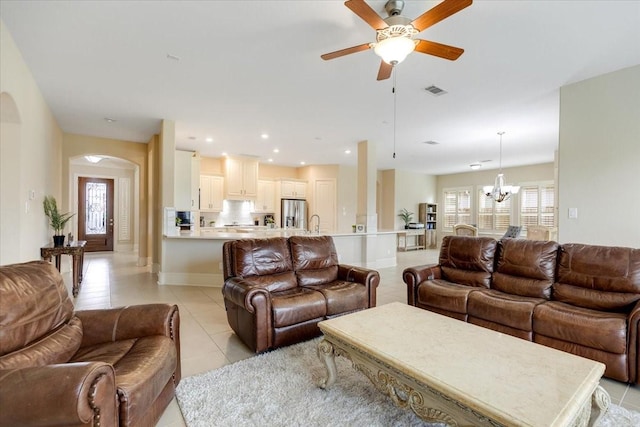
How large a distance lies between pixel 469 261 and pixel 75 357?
3669 mm

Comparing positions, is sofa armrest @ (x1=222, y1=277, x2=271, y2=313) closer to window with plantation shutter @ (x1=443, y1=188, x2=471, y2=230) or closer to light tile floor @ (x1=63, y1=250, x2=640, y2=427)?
light tile floor @ (x1=63, y1=250, x2=640, y2=427)

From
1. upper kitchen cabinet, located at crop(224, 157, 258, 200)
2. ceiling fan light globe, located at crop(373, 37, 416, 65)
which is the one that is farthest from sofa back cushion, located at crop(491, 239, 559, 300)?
upper kitchen cabinet, located at crop(224, 157, 258, 200)

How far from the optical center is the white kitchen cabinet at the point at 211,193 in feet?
26.6

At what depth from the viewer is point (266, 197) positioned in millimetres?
9305

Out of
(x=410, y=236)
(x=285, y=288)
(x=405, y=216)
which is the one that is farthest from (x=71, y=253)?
(x=410, y=236)

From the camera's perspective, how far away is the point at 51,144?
498cm

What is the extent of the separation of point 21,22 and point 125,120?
2.79 meters

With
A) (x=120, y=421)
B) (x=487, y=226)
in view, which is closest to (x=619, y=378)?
(x=120, y=421)

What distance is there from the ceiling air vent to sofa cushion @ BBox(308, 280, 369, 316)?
2600 millimetres

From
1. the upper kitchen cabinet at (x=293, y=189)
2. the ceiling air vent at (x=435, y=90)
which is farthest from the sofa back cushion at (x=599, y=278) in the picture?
the upper kitchen cabinet at (x=293, y=189)

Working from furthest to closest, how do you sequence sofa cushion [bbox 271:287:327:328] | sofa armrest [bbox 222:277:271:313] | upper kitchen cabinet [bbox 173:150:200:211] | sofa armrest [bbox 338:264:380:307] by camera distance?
upper kitchen cabinet [bbox 173:150:200:211]
sofa armrest [bbox 338:264:380:307]
sofa cushion [bbox 271:287:327:328]
sofa armrest [bbox 222:277:271:313]

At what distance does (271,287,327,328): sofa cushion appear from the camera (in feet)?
8.79

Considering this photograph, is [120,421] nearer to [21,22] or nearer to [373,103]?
[21,22]

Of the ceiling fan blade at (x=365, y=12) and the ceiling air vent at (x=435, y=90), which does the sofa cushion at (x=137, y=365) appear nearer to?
the ceiling fan blade at (x=365, y=12)
